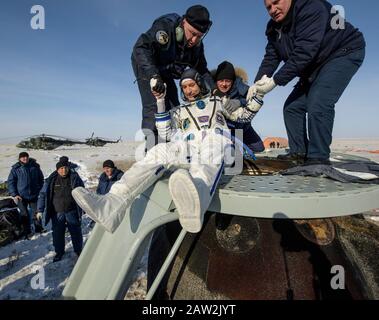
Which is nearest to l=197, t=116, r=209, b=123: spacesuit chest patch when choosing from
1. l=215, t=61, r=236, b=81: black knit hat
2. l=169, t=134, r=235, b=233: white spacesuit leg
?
l=215, t=61, r=236, b=81: black knit hat

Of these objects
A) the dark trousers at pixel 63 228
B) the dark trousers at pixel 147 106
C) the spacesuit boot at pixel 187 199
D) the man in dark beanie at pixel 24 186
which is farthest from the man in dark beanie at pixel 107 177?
the spacesuit boot at pixel 187 199

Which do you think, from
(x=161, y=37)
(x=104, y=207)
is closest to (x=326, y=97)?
(x=161, y=37)

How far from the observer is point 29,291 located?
445cm

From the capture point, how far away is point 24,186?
23.1ft

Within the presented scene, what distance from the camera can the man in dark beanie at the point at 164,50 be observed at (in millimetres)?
3340

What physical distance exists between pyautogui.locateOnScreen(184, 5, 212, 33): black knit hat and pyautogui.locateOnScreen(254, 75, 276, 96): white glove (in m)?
1.10

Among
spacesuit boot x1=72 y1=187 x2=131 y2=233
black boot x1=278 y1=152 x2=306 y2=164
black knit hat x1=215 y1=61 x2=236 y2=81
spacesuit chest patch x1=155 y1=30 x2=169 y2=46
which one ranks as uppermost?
spacesuit chest patch x1=155 y1=30 x2=169 y2=46

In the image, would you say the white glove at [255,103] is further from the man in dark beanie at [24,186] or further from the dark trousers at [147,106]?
the man in dark beanie at [24,186]

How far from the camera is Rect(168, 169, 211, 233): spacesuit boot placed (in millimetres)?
1595

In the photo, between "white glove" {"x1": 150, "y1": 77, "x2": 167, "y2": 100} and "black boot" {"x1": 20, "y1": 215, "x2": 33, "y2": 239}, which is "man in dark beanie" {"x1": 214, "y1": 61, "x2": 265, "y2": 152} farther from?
"black boot" {"x1": 20, "y1": 215, "x2": 33, "y2": 239}

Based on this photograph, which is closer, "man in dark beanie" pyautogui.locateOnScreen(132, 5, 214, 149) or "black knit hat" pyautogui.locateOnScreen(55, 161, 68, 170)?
"man in dark beanie" pyautogui.locateOnScreen(132, 5, 214, 149)

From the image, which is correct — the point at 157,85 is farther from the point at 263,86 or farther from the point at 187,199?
the point at 187,199

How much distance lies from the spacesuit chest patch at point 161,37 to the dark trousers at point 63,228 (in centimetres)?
442
